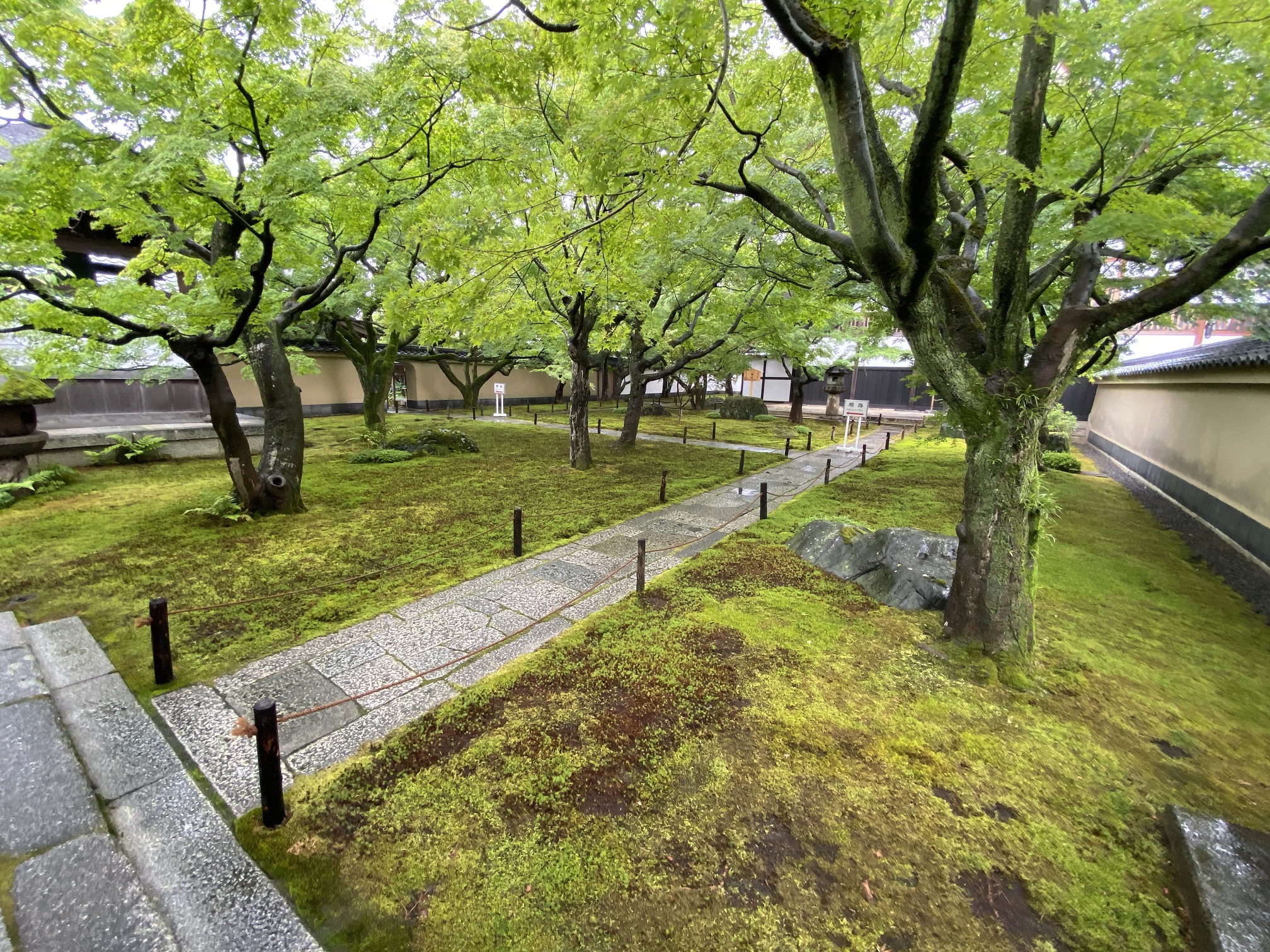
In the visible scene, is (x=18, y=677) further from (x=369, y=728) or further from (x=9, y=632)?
(x=369, y=728)

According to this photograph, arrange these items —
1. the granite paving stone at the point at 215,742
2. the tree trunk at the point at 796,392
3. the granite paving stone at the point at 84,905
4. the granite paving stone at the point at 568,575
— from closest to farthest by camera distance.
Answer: the granite paving stone at the point at 84,905 < the granite paving stone at the point at 215,742 < the granite paving stone at the point at 568,575 < the tree trunk at the point at 796,392

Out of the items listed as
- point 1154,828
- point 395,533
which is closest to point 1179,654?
point 1154,828

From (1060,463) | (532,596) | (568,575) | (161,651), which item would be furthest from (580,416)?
(1060,463)

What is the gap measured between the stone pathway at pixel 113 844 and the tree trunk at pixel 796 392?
87.3 ft

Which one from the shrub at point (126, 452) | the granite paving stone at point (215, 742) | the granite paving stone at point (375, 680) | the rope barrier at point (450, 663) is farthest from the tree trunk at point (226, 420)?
the shrub at point (126, 452)

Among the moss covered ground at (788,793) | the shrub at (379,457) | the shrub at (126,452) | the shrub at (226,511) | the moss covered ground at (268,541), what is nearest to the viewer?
the moss covered ground at (788,793)

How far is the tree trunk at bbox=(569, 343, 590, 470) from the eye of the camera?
42.6ft

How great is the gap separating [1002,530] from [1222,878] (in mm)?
2630

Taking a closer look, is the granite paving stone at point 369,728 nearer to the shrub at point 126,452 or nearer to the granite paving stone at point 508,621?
the granite paving stone at point 508,621

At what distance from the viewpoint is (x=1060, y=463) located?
50.6ft

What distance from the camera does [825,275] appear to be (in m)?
8.27

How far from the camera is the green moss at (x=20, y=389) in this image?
372 inches

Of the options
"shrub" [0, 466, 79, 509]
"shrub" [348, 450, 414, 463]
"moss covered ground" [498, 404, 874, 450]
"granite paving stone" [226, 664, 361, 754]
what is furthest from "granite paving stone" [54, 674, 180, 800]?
"moss covered ground" [498, 404, 874, 450]

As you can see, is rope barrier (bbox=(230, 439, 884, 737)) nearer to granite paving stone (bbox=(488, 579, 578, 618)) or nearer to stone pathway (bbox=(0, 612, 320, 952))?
granite paving stone (bbox=(488, 579, 578, 618))
